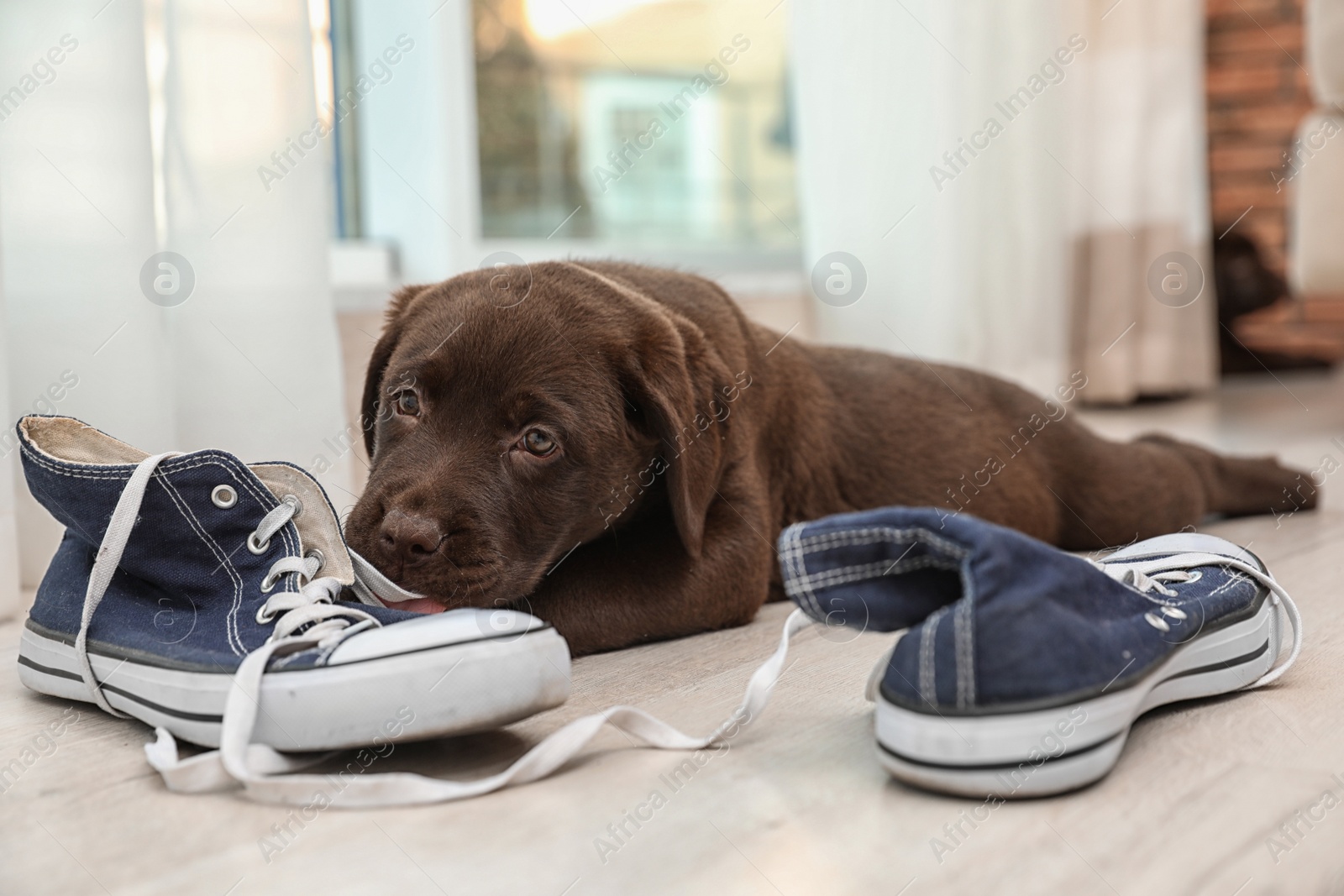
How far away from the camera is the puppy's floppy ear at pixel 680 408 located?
1725mm

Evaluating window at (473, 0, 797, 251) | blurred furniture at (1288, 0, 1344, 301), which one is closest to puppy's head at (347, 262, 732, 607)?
window at (473, 0, 797, 251)

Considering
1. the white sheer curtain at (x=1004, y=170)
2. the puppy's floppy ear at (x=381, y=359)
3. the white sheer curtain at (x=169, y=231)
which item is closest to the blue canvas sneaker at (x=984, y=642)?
the puppy's floppy ear at (x=381, y=359)

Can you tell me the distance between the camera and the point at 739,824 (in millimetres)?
1092

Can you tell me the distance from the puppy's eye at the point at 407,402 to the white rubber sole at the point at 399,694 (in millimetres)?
585

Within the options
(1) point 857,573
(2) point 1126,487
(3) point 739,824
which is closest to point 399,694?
(3) point 739,824

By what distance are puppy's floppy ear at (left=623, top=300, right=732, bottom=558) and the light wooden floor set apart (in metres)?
0.37

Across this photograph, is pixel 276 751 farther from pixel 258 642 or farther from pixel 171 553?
pixel 171 553

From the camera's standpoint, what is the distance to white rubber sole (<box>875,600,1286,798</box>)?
1.07 meters

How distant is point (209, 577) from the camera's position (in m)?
1.35

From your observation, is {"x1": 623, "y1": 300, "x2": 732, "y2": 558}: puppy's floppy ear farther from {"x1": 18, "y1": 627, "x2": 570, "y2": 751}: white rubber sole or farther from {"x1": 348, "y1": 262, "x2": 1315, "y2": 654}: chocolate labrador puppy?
{"x1": 18, "y1": 627, "x2": 570, "y2": 751}: white rubber sole

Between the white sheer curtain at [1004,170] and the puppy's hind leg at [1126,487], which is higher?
the white sheer curtain at [1004,170]

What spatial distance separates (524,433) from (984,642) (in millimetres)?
788

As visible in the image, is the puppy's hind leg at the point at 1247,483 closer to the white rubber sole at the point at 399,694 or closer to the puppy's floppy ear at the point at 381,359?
the puppy's floppy ear at the point at 381,359

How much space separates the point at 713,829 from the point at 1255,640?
73 cm
